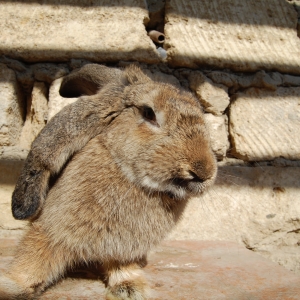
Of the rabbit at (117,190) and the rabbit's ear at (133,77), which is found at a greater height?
the rabbit's ear at (133,77)

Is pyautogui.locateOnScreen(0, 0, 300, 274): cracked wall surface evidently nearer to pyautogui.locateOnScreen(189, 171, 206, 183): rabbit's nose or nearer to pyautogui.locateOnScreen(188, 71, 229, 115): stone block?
pyautogui.locateOnScreen(188, 71, 229, 115): stone block

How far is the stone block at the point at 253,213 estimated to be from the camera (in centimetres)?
220

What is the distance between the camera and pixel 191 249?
197 cm

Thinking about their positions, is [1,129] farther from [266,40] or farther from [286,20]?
[286,20]

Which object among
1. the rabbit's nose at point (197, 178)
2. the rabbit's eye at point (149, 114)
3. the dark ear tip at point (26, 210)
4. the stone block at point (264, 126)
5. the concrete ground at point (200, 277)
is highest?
the rabbit's eye at point (149, 114)

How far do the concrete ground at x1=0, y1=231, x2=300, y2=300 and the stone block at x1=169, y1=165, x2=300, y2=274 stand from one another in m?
0.19

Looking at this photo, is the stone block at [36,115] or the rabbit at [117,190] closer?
the rabbit at [117,190]

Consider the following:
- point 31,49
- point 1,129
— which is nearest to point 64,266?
point 1,129

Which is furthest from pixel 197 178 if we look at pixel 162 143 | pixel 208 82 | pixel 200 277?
pixel 208 82

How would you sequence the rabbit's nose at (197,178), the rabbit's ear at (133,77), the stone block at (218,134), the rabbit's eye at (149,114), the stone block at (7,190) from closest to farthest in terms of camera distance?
the rabbit's nose at (197,178) < the rabbit's eye at (149,114) < the rabbit's ear at (133,77) < the stone block at (7,190) < the stone block at (218,134)

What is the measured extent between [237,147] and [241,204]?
0.37 meters

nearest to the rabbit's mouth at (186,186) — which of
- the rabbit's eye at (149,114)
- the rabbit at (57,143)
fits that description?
the rabbit's eye at (149,114)

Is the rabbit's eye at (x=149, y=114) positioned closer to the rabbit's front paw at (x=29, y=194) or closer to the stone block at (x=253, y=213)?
the rabbit's front paw at (x=29, y=194)

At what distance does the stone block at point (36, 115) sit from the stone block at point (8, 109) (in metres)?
0.05
